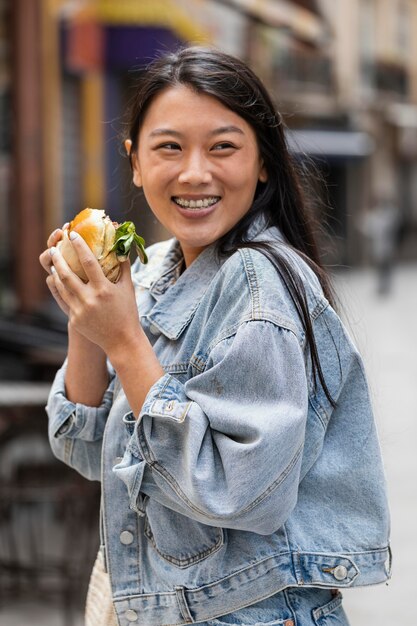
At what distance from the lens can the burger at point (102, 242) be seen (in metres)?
1.57

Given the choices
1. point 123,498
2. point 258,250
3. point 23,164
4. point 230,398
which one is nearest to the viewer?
point 230,398

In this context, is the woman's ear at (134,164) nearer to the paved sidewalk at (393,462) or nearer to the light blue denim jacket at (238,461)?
the light blue denim jacket at (238,461)

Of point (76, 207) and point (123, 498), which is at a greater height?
point (123, 498)

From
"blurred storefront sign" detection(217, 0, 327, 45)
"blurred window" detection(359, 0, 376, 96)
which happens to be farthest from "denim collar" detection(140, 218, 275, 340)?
"blurred window" detection(359, 0, 376, 96)

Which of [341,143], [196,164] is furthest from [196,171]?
[341,143]

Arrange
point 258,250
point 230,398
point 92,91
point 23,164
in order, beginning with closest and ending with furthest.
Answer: point 230,398 < point 258,250 < point 23,164 < point 92,91

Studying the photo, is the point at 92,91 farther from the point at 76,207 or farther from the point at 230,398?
the point at 230,398

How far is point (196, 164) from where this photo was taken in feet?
5.27

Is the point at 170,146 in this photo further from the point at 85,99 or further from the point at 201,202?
the point at 85,99

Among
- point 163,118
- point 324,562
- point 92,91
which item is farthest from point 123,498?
point 92,91

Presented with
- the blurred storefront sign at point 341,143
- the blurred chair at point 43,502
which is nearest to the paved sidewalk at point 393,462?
the blurred chair at point 43,502

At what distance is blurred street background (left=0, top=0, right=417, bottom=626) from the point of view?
4105 millimetres

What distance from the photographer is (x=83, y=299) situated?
1527 millimetres

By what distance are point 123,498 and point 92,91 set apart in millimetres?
11013
